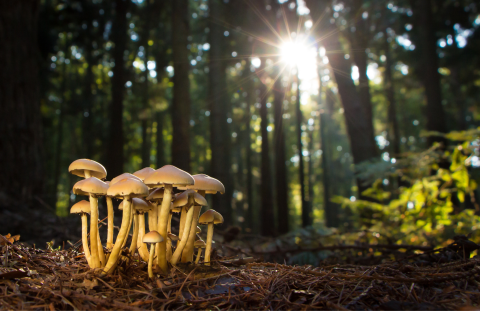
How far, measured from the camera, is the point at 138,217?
2.27 metres

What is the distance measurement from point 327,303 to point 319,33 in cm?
680

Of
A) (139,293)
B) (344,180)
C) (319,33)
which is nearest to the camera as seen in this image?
(139,293)

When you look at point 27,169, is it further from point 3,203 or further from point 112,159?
point 112,159

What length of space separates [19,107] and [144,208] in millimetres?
5362

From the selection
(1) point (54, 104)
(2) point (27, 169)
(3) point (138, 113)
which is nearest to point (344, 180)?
(3) point (138, 113)

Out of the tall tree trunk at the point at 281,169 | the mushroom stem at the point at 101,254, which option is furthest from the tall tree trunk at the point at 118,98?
the mushroom stem at the point at 101,254

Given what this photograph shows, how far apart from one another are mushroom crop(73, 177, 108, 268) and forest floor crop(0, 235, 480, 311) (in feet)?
0.39

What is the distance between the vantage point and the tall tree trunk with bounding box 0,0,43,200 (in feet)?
18.2

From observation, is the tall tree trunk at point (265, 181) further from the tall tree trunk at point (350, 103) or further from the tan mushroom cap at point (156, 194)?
the tan mushroom cap at point (156, 194)

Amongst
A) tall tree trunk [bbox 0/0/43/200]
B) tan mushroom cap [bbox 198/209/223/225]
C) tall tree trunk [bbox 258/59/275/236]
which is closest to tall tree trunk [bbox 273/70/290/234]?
tall tree trunk [bbox 258/59/275/236]

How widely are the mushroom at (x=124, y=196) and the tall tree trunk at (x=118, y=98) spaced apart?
21.3 ft

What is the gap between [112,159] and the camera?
28.3ft

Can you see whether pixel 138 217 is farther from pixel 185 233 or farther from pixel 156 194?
pixel 185 233

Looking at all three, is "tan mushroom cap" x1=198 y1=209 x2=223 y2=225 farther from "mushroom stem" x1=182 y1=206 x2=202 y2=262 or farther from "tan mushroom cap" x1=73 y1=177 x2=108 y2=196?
"tan mushroom cap" x1=73 y1=177 x2=108 y2=196
